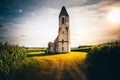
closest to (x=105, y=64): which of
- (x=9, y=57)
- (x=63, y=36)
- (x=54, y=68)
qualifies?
(x=54, y=68)

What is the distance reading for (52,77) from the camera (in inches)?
A: 1809

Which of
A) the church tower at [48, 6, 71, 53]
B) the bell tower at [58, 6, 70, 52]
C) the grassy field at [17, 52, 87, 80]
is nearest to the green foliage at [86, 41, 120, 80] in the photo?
the grassy field at [17, 52, 87, 80]

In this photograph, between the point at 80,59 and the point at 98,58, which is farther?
the point at 80,59

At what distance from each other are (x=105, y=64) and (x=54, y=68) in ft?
40.1

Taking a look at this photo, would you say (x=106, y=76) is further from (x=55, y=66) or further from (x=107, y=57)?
(x=55, y=66)

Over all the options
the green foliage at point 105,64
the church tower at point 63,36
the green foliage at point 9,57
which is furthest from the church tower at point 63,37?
the green foliage at point 105,64

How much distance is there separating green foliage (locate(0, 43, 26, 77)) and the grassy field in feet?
6.55

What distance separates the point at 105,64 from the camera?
45.0 meters

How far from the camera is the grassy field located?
4594 cm

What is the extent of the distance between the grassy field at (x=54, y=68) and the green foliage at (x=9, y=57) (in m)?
2.00

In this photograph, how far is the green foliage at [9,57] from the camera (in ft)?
163

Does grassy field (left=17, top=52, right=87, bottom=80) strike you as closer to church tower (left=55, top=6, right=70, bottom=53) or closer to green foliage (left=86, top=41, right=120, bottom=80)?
green foliage (left=86, top=41, right=120, bottom=80)

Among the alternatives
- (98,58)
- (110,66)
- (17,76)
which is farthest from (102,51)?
(17,76)

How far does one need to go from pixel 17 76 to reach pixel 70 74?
11692 millimetres
